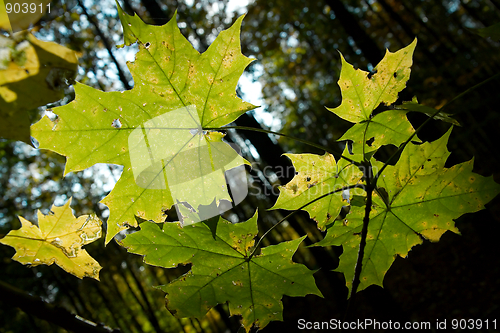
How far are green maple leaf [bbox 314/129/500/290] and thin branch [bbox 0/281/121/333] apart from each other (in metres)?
0.68

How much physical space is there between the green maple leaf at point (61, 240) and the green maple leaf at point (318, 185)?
0.65 m

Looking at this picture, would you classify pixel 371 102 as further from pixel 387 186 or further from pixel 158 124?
pixel 158 124

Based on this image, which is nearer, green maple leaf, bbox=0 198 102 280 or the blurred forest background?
green maple leaf, bbox=0 198 102 280

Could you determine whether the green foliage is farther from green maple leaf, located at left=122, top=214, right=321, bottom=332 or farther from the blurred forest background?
the blurred forest background

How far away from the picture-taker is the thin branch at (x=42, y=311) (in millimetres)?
596

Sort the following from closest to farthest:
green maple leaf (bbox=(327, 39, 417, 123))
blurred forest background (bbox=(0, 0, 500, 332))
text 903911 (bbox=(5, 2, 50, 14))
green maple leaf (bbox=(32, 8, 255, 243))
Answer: text 903911 (bbox=(5, 2, 50, 14)), green maple leaf (bbox=(32, 8, 255, 243)), green maple leaf (bbox=(327, 39, 417, 123)), blurred forest background (bbox=(0, 0, 500, 332))

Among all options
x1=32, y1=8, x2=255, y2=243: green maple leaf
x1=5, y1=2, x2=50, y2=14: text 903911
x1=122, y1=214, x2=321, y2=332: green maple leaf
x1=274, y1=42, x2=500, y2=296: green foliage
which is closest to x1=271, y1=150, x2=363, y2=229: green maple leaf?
x1=274, y1=42, x2=500, y2=296: green foliage

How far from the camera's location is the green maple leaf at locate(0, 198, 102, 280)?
97 centimetres

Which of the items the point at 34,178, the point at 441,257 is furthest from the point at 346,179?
the point at 34,178

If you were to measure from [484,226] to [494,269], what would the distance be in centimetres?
126

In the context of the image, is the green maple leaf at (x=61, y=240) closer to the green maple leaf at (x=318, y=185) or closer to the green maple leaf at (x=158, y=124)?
the green maple leaf at (x=158, y=124)

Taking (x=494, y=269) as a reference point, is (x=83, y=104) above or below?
above

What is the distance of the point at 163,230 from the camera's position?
0.91m

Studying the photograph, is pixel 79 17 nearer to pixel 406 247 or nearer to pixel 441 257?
pixel 406 247
